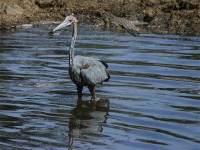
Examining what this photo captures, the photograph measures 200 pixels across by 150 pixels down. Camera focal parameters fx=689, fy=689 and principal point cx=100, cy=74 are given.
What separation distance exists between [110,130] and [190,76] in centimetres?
458

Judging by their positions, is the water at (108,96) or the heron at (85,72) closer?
the water at (108,96)

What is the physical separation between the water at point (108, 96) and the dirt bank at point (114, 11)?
1.81 m

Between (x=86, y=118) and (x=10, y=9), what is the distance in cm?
1162

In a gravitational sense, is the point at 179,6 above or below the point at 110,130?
above

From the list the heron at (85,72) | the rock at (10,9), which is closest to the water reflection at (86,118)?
the heron at (85,72)

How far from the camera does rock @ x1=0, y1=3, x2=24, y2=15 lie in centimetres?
2222

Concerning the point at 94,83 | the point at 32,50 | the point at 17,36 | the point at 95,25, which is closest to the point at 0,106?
the point at 94,83

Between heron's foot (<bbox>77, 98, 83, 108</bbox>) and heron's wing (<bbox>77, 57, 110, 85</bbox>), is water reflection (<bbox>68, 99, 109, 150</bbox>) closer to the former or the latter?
heron's foot (<bbox>77, 98, 83, 108</bbox>)

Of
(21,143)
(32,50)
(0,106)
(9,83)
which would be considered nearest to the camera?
(21,143)

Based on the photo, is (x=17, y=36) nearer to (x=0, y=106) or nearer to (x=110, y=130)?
(x=0, y=106)

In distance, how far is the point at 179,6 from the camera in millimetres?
22828

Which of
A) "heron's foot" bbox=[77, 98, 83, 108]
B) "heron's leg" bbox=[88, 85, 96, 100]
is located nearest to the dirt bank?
"heron's leg" bbox=[88, 85, 96, 100]

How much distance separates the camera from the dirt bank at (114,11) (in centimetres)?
2188

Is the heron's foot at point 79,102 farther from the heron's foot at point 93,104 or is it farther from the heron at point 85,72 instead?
the heron's foot at point 93,104
